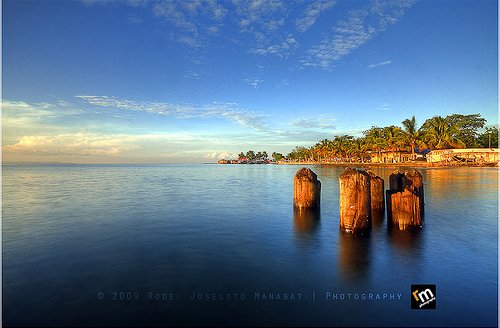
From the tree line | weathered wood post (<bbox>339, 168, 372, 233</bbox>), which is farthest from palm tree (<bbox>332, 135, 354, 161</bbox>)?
weathered wood post (<bbox>339, 168, 372, 233</bbox>)

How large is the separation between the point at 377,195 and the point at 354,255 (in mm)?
6400

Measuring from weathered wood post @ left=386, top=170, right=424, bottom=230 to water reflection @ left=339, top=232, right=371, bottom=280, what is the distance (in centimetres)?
194

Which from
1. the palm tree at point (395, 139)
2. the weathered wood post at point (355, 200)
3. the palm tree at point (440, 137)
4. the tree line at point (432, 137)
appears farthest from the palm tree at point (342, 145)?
the weathered wood post at point (355, 200)

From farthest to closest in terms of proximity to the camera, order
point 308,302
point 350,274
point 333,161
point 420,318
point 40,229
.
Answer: point 333,161, point 40,229, point 350,274, point 308,302, point 420,318

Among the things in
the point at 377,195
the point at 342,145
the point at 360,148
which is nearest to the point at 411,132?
the point at 360,148

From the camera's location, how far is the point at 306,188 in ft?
54.6

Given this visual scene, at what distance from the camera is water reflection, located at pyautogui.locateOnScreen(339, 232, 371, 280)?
8734 millimetres

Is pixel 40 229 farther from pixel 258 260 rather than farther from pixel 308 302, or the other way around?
pixel 308 302

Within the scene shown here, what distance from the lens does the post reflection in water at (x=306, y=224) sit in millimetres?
12427

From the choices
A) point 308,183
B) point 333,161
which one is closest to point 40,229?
point 308,183

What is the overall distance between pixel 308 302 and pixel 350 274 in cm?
238

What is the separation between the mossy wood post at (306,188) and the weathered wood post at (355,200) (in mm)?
4321

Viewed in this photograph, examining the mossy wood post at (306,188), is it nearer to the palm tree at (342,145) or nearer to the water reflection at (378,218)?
the water reflection at (378,218)

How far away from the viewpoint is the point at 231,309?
6566 millimetres
